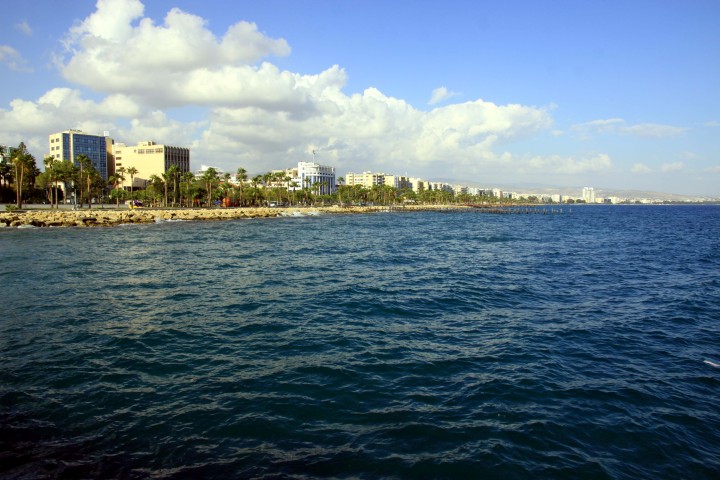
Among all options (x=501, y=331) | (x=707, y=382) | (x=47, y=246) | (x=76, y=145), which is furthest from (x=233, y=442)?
(x=76, y=145)

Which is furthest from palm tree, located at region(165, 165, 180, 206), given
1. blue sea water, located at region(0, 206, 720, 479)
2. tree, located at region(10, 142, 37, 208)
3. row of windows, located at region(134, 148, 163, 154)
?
blue sea water, located at region(0, 206, 720, 479)

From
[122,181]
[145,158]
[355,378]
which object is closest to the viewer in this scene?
[355,378]

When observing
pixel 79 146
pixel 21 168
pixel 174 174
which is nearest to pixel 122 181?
pixel 174 174

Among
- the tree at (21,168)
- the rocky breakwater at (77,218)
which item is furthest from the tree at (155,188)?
the rocky breakwater at (77,218)

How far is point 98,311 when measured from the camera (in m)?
16.3

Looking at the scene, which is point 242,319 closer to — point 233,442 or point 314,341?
point 314,341

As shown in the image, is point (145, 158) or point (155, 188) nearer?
point (155, 188)

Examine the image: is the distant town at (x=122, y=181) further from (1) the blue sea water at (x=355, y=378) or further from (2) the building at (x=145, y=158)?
(1) the blue sea water at (x=355, y=378)

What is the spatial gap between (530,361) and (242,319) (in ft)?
31.7

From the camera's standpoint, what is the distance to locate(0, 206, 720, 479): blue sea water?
732 cm

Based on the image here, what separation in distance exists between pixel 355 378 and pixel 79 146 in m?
200

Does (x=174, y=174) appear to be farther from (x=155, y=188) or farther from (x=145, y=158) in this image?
(x=145, y=158)

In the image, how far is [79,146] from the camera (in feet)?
561

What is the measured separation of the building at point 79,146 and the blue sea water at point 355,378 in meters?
178
